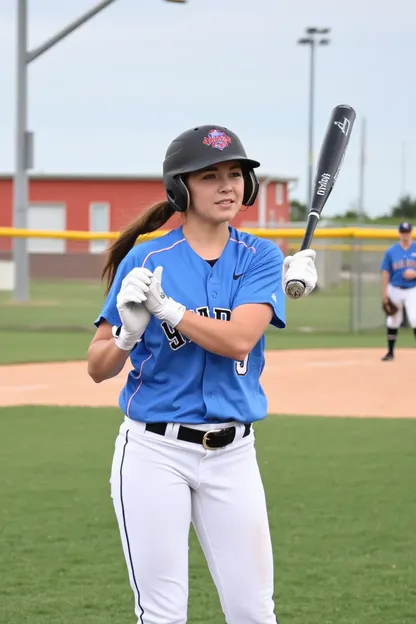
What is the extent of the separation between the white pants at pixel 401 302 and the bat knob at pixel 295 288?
11704 millimetres

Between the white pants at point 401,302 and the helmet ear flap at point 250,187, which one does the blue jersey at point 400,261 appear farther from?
the helmet ear flap at point 250,187

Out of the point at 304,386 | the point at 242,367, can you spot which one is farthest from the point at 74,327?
the point at 242,367

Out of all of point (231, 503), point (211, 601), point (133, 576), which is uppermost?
point (231, 503)

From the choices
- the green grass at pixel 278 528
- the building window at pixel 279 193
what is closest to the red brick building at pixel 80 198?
the building window at pixel 279 193

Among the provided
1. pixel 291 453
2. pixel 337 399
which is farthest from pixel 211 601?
pixel 337 399

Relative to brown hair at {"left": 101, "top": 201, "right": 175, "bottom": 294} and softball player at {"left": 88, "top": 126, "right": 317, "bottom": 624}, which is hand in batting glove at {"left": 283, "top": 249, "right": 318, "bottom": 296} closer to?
softball player at {"left": 88, "top": 126, "right": 317, "bottom": 624}

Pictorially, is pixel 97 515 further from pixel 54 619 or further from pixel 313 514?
pixel 54 619

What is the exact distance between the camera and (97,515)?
256 inches

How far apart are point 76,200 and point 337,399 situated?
3514 cm

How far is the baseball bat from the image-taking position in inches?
157

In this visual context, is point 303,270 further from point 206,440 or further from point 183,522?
point 183,522

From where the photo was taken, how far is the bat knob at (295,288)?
11.8 ft

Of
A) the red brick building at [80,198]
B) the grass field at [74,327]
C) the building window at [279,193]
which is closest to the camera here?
the grass field at [74,327]

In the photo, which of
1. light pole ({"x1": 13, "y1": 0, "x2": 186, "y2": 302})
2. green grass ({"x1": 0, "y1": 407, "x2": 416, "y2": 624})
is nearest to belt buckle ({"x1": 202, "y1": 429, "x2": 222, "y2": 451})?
green grass ({"x1": 0, "y1": 407, "x2": 416, "y2": 624})
